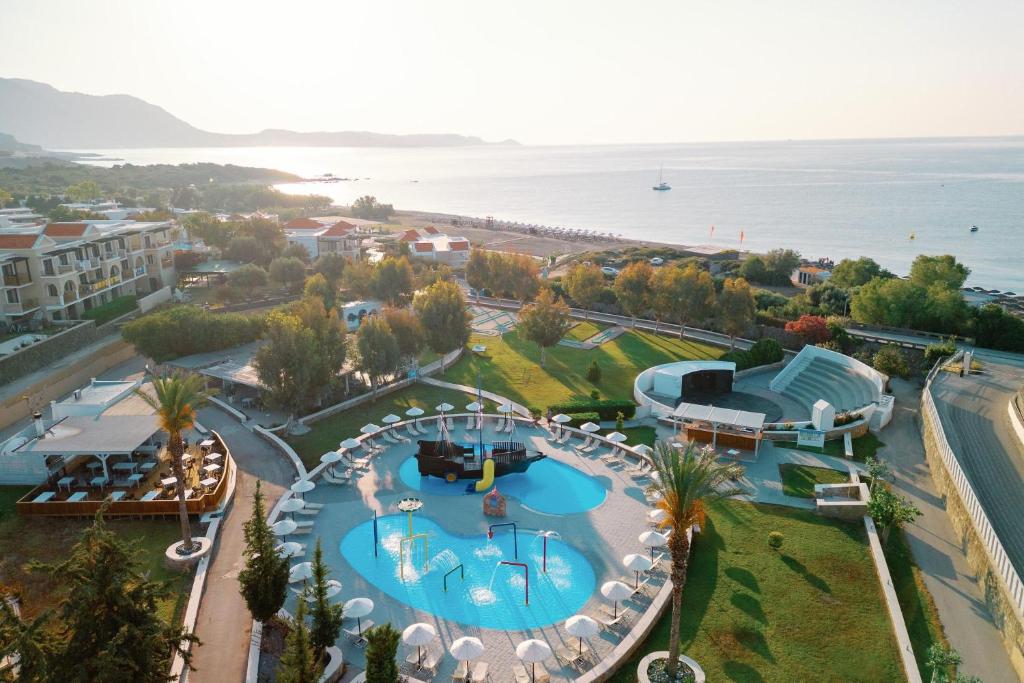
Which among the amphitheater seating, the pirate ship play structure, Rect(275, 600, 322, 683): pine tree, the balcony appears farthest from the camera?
the balcony

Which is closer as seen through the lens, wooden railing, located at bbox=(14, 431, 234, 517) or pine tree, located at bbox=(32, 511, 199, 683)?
pine tree, located at bbox=(32, 511, 199, 683)

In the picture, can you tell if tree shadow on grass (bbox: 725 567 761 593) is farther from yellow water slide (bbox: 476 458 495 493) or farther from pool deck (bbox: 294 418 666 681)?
yellow water slide (bbox: 476 458 495 493)

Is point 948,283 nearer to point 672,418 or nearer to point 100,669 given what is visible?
point 672,418

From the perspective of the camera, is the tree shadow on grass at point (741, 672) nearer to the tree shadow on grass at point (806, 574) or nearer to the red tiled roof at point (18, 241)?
the tree shadow on grass at point (806, 574)

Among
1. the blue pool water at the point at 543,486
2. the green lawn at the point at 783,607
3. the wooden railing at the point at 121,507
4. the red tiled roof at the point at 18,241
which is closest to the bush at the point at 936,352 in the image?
the green lawn at the point at 783,607

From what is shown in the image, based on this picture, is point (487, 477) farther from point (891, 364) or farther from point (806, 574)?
point (891, 364)

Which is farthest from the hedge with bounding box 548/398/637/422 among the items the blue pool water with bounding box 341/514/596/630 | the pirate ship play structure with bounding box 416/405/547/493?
the blue pool water with bounding box 341/514/596/630
